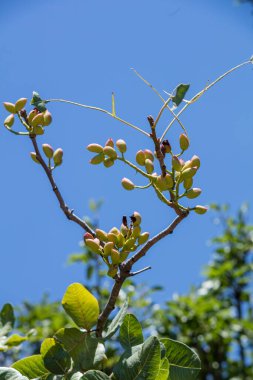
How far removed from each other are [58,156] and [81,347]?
1.51ft

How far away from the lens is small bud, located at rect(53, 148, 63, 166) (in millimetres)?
1554

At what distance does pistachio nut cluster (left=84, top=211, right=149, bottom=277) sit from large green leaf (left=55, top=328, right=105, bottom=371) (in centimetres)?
15

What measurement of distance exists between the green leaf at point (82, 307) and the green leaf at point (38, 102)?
458mm

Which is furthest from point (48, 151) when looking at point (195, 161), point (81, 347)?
point (81, 347)

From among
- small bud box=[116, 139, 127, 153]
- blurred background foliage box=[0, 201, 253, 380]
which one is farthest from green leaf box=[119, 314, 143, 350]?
blurred background foliage box=[0, 201, 253, 380]

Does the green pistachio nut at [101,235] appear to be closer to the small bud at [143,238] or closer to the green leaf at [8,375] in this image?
the small bud at [143,238]

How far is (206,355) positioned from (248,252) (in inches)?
40.5

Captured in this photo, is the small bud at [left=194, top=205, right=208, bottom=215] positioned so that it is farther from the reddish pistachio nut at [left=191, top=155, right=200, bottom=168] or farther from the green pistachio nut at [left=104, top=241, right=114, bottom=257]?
the green pistachio nut at [left=104, top=241, right=114, bottom=257]

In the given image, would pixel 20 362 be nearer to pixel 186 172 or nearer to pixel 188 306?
pixel 186 172

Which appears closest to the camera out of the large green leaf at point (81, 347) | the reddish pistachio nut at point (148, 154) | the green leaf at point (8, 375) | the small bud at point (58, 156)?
the green leaf at point (8, 375)

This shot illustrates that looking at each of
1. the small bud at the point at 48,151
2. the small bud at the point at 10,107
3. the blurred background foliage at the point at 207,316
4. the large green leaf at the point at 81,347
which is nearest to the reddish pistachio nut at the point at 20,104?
the small bud at the point at 10,107

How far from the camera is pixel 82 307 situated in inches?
54.8

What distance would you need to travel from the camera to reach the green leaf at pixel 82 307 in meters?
1.38

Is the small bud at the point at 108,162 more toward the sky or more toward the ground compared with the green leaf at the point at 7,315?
more toward the sky
